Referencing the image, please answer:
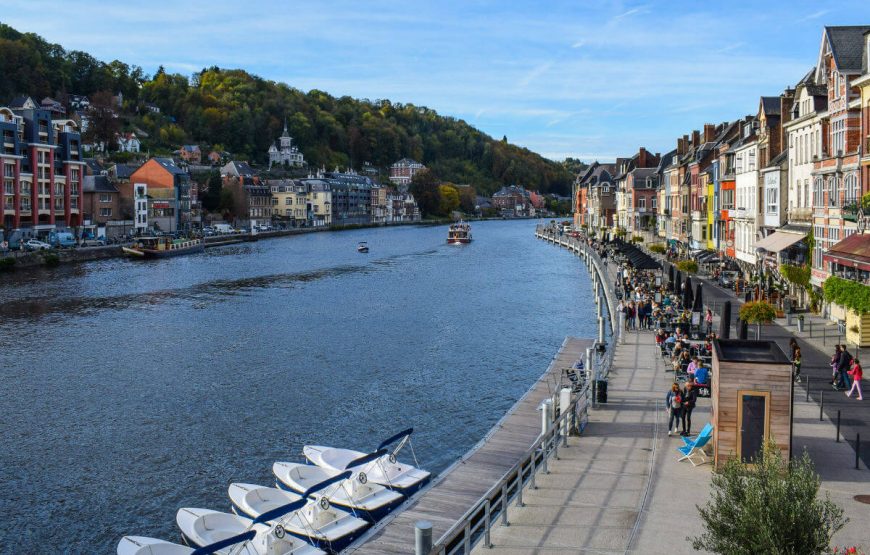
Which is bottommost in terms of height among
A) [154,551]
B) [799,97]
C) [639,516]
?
[154,551]

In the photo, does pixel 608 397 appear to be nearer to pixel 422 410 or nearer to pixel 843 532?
pixel 422 410

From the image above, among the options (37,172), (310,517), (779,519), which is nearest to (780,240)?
(310,517)

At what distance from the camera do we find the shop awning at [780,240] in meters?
37.8

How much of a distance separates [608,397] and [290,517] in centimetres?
952

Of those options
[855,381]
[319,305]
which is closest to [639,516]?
[855,381]

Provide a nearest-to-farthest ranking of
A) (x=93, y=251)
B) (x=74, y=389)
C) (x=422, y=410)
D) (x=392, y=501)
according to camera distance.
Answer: (x=392, y=501) < (x=422, y=410) < (x=74, y=389) < (x=93, y=251)

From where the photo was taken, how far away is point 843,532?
12.4 meters

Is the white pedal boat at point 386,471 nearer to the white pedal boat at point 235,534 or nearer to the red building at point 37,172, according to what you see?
the white pedal boat at point 235,534

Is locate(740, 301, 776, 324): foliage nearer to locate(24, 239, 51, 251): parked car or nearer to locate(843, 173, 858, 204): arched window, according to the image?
locate(843, 173, 858, 204): arched window

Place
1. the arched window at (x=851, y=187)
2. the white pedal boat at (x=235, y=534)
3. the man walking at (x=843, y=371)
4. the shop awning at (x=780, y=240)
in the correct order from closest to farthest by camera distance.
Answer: the white pedal boat at (x=235, y=534), the man walking at (x=843, y=371), the arched window at (x=851, y=187), the shop awning at (x=780, y=240)

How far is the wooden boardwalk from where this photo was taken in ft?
47.5

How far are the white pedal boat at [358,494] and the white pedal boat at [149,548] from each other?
284 centimetres

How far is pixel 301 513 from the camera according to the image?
52.1 feet

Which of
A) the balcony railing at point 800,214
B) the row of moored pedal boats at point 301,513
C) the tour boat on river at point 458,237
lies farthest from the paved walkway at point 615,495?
the tour boat on river at point 458,237
